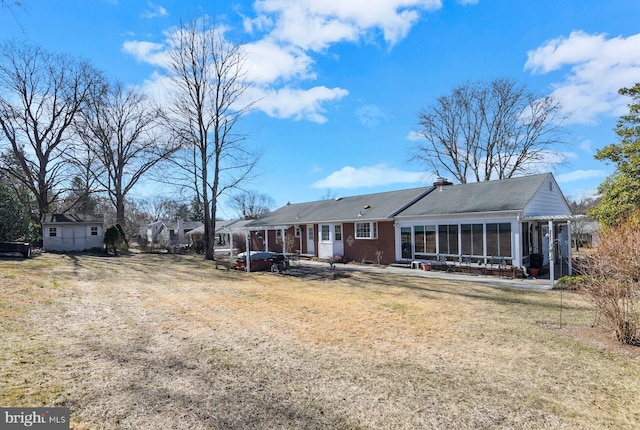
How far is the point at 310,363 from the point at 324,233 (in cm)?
1858

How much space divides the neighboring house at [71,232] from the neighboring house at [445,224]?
1358 centimetres

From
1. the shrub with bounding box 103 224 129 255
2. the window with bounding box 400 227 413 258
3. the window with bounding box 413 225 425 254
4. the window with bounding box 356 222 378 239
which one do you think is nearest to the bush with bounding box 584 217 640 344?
the window with bounding box 413 225 425 254

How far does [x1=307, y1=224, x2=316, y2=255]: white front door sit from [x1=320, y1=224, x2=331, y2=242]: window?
109cm

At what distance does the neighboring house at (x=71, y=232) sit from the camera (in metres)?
24.5

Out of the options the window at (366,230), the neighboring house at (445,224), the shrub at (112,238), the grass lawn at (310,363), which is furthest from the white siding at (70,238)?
the window at (366,230)

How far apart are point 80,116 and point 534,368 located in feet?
118

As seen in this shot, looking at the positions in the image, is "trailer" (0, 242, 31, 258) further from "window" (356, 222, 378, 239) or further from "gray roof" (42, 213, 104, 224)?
"window" (356, 222, 378, 239)

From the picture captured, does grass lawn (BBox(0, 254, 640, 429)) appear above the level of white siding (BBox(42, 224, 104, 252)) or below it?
below

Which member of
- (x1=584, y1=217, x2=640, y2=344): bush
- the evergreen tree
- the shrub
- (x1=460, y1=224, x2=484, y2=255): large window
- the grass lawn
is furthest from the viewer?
the shrub

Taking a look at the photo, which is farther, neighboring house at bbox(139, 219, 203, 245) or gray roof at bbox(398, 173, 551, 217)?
neighboring house at bbox(139, 219, 203, 245)

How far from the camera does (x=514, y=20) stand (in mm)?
13336

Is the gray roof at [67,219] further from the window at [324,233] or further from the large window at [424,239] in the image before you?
the large window at [424,239]

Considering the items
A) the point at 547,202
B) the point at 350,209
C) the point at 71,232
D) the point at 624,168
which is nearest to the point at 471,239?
the point at 547,202

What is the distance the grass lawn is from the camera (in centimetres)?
365
